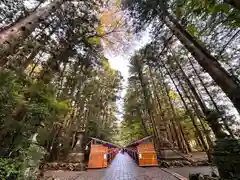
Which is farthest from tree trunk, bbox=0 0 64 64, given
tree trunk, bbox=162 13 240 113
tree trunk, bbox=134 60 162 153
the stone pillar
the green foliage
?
tree trunk, bbox=134 60 162 153

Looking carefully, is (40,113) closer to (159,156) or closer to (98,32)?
(98,32)

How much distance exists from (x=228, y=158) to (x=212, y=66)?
257cm

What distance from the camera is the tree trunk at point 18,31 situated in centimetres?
322

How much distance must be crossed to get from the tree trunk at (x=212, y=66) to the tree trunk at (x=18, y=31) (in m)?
4.32

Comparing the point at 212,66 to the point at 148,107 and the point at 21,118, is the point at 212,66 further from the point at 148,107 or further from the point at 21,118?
the point at 148,107

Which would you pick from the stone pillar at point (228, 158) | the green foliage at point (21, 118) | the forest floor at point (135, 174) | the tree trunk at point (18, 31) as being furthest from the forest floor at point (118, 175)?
the tree trunk at point (18, 31)

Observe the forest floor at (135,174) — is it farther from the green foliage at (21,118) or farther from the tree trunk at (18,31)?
the tree trunk at (18,31)

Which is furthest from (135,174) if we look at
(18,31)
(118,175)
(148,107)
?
(18,31)

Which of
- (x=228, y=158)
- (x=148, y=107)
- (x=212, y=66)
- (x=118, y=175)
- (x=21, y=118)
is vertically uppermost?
(x=148, y=107)

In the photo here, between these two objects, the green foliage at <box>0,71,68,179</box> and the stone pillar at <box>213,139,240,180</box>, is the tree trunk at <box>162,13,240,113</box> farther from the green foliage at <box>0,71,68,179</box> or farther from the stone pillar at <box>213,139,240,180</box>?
the green foliage at <box>0,71,68,179</box>

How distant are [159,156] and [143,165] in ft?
7.31

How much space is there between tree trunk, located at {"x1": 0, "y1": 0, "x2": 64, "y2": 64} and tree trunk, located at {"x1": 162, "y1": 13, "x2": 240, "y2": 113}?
4.32m

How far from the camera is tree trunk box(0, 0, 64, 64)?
10.6ft

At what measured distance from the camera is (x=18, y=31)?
3633 mm
